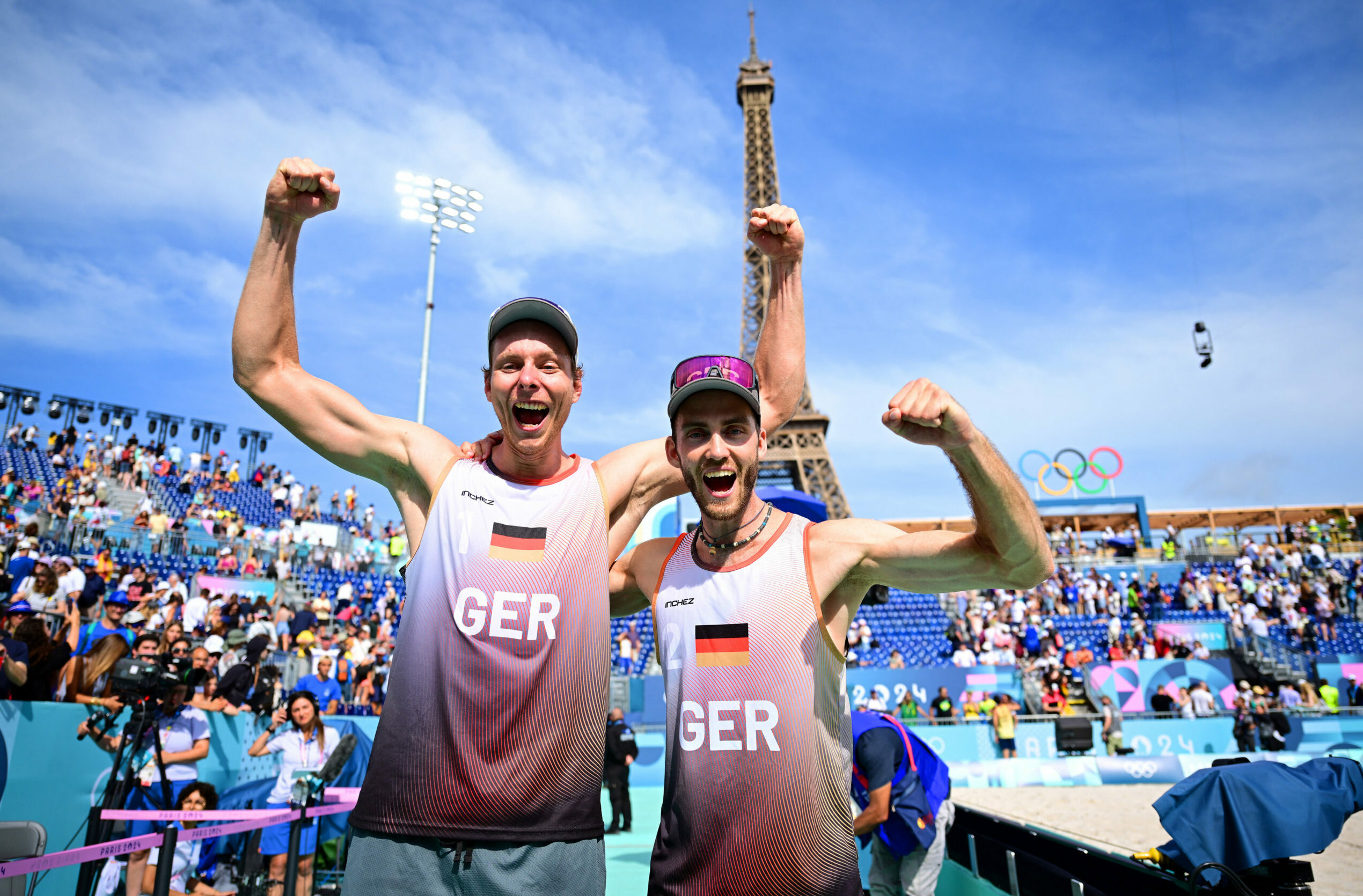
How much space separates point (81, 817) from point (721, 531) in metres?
5.58

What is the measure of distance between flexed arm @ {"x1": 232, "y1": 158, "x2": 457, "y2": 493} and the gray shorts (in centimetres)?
100

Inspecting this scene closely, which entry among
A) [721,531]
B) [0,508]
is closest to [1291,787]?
[721,531]

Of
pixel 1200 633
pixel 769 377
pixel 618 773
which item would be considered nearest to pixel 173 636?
pixel 618 773

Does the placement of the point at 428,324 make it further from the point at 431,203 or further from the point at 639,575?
the point at 639,575

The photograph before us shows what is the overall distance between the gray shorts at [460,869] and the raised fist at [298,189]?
176cm

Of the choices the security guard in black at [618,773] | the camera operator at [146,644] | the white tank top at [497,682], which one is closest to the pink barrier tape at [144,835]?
the white tank top at [497,682]

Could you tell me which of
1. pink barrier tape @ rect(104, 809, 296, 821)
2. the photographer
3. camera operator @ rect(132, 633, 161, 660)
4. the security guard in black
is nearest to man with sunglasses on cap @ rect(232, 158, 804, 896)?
pink barrier tape @ rect(104, 809, 296, 821)

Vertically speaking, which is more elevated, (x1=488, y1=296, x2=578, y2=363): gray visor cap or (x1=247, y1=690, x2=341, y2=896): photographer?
(x1=488, y1=296, x2=578, y2=363): gray visor cap

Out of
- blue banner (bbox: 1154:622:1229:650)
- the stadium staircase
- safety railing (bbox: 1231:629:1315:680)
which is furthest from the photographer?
the stadium staircase

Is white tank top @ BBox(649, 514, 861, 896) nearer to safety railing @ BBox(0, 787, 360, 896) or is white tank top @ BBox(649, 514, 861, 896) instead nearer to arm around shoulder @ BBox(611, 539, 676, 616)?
arm around shoulder @ BBox(611, 539, 676, 616)

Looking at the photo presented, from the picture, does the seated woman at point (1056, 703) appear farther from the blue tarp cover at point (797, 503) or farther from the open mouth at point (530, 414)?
the open mouth at point (530, 414)

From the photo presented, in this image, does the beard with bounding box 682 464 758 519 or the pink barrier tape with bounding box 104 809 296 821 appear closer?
the beard with bounding box 682 464 758 519

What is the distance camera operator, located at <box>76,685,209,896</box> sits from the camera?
225 inches

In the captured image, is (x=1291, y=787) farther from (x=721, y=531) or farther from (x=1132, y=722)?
(x=1132, y=722)
